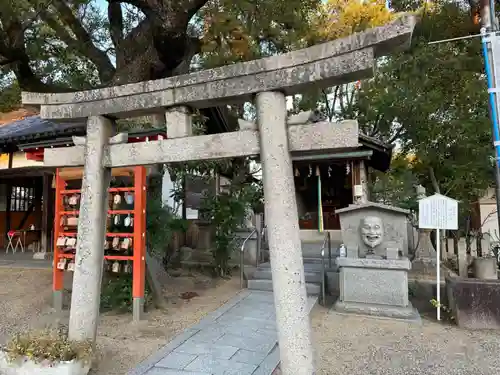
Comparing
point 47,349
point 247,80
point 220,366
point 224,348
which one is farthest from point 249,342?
point 247,80

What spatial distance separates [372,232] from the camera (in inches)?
273

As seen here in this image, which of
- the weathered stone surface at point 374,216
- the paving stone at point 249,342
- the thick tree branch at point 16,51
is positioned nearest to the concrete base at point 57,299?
the paving stone at point 249,342

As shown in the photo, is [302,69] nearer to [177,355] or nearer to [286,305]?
[286,305]

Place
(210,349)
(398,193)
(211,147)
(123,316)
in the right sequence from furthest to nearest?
(398,193) < (123,316) < (210,349) < (211,147)


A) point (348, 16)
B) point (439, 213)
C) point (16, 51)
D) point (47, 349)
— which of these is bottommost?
point (47, 349)

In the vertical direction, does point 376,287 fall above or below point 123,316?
above

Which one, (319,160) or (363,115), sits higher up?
(363,115)

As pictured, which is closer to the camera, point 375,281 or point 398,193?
point 375,281

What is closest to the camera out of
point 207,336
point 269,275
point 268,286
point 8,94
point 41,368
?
point 41,368

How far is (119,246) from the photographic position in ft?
20.8

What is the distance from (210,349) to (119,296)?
2.52 meters

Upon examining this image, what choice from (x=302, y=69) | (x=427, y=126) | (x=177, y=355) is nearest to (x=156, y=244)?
(x=177, y=355)

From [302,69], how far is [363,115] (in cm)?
1634

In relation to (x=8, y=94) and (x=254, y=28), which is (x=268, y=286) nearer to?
(x=254, y=28)
